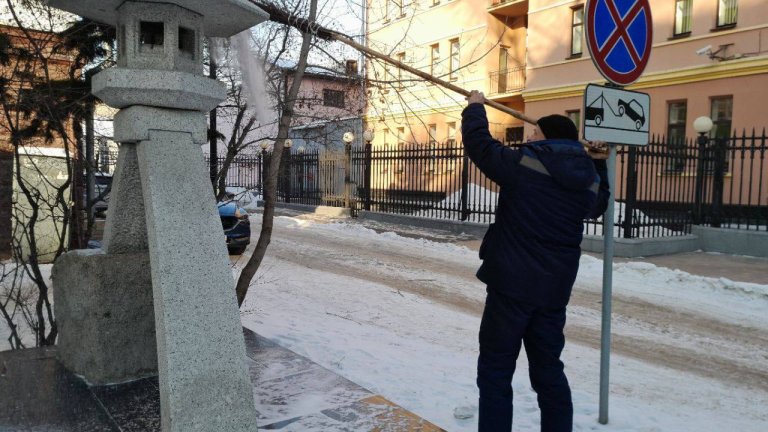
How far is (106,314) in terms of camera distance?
337 cm

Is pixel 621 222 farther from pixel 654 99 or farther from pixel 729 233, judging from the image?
pixel 654 99

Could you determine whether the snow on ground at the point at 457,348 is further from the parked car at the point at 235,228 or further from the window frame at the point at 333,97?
the window frame at the point at 333,97

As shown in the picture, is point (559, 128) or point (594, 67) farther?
point (594, 67)

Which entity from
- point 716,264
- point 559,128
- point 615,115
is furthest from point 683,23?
point 559,128

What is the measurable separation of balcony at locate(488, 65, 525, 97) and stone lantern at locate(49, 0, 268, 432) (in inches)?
903

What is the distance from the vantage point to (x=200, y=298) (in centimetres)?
263

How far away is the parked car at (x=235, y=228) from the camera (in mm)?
11375

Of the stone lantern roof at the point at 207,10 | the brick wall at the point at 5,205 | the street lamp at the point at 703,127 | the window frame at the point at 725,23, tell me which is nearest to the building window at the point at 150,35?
the stone lantern roof at the point at 207,10

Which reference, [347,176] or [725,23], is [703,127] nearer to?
[725,23]

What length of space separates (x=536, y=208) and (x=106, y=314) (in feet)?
8.19

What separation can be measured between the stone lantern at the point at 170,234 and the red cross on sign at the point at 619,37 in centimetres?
217

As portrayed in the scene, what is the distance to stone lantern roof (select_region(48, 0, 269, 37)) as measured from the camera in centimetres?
286

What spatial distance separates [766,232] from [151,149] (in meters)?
12.6

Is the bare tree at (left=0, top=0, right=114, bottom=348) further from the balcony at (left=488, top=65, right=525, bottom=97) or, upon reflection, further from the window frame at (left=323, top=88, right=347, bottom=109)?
the balcony at (left=488, top=65, right=525, bottom=97)
